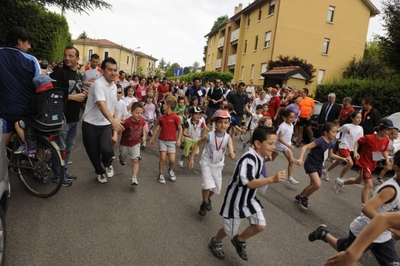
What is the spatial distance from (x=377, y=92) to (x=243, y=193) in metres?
13.6

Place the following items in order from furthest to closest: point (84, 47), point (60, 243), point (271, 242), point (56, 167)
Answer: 1. point (84, 47)
2. point (56, 167)
3. point (271, 242)
4. point (60, 243)

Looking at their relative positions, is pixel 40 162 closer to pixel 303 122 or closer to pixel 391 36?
pixel 303 122

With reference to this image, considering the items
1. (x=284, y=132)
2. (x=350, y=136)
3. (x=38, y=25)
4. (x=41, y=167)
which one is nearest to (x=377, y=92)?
(x=350, y=136)

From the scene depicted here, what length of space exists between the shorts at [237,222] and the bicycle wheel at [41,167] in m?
2.41

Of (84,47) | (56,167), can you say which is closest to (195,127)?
(56,167)

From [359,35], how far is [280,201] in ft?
100

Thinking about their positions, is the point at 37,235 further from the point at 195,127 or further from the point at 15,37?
the point at 195,127

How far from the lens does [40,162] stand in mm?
4156

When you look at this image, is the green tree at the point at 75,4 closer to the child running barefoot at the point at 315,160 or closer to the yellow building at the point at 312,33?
the child running barefoot at the point at 315,160

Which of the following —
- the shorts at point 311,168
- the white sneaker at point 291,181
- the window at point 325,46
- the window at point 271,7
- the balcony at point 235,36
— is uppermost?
the window at point 271,7

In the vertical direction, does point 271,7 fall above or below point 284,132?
above

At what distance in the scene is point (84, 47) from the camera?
264 ft

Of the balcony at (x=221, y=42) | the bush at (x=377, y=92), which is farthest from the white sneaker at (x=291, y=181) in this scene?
the balcony at (x=221, y=42)

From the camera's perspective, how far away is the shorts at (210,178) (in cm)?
421
